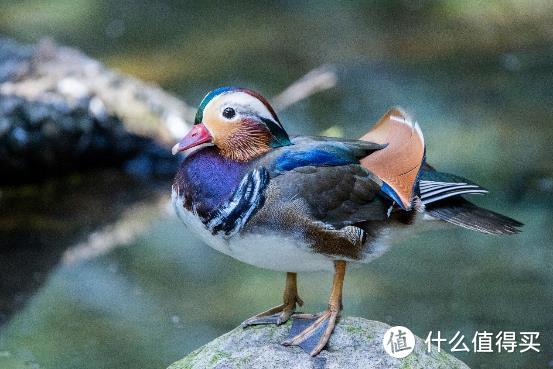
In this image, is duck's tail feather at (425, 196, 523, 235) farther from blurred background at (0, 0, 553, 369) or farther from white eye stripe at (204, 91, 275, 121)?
blurred background at (0, 0, 553, 369)

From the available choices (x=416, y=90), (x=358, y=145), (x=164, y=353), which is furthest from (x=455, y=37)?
(x=358, y=145)

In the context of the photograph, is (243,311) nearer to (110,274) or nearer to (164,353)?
(164,353)

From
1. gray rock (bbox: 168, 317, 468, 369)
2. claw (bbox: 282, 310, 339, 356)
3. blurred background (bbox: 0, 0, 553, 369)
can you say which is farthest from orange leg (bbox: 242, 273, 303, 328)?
blurred background (bbox: 0, 0, 553, 369)

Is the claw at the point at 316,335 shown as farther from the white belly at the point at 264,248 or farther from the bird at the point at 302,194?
the white belly at the point at 264,248

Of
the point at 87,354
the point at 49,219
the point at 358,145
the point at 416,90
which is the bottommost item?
the point at 87,354

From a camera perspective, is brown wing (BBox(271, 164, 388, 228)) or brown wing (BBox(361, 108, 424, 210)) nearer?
brown wing (BBox(271, 164, 388, 228))

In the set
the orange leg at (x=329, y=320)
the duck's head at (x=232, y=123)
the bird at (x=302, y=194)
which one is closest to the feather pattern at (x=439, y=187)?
the bird at (x=302, y=194)
